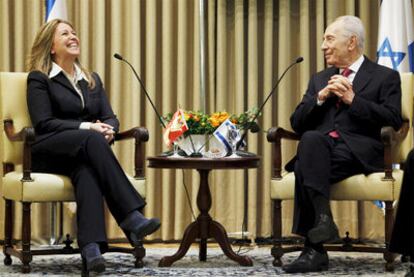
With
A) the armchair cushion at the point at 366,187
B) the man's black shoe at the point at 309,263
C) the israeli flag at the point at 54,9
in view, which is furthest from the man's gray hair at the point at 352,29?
the israeli flag at the point at 54,9

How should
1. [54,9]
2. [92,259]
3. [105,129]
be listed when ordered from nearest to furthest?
[92,259] < [105,129] < [54,9]

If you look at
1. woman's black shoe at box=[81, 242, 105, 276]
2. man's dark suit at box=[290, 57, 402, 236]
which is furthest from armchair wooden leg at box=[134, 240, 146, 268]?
man's dark suit at box=[290, 57, 402, 236]

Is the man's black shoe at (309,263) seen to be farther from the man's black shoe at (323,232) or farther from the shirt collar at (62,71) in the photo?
the shirt collar at (62,71)

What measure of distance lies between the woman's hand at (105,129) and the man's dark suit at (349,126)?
0.95m

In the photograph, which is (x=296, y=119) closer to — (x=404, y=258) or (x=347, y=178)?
(x=347, y=178)

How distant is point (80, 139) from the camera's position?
3814 millimetres

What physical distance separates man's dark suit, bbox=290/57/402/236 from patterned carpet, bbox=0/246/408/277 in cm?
32

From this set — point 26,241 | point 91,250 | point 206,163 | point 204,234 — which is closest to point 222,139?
point 206,163

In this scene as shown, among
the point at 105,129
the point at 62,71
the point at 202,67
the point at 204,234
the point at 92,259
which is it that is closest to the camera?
the point at 92,259

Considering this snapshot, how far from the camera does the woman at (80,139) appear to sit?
364 centimetres

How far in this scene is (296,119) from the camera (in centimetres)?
414

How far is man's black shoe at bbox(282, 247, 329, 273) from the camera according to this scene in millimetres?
3744

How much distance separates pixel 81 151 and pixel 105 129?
23 cm

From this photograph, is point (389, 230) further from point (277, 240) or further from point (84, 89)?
point (84, 89)
